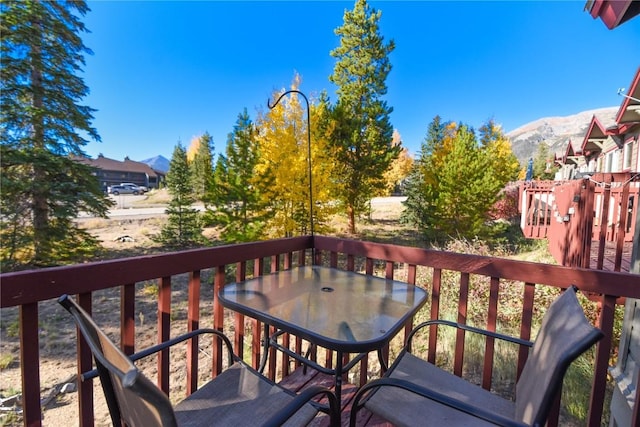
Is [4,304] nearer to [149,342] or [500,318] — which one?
[149,342]

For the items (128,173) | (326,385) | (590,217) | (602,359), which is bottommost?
(326,385)

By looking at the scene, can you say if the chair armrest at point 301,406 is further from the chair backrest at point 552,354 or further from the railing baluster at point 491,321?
the railing baluster at point 491,321

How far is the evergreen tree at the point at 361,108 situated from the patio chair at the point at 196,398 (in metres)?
9.65

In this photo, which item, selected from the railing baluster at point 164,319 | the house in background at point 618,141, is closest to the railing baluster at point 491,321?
the railing baluster at point 164,319

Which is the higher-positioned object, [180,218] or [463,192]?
[463,192]

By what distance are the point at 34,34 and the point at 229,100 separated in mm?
9677

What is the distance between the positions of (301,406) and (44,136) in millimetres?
10286

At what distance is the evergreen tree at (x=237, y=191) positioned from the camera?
9.02 metres

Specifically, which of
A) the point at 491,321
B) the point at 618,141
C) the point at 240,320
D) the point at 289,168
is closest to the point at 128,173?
the point at 289,168

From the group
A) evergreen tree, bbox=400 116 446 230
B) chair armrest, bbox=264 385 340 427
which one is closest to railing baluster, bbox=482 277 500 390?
chair armrest, bbox=264 385 340 427

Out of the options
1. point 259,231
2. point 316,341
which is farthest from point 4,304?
point 259,231

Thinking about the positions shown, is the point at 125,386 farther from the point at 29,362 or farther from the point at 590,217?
the point at 590,217

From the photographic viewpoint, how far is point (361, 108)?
11500 millimetres

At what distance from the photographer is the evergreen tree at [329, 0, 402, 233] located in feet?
36.2
